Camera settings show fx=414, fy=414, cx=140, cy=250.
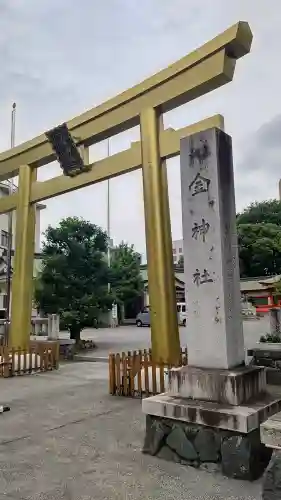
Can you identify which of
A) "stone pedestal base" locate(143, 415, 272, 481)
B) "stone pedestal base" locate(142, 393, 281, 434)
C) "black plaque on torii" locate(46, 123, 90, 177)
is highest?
"black plaque on torii" locate(46, 123, 90, 177)

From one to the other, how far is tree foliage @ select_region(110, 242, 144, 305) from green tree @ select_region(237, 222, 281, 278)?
52.9ft

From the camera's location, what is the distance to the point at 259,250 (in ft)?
150

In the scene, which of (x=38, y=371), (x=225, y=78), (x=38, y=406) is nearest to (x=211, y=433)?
(x=38, y=406)

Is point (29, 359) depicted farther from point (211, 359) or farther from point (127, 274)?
point (127, 274)

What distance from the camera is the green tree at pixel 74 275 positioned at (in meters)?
18.1

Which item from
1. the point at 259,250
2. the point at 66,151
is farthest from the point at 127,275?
the point at 259,250

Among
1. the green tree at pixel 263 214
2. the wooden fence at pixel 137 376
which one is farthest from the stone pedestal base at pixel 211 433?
the green tree at pixel 263 214

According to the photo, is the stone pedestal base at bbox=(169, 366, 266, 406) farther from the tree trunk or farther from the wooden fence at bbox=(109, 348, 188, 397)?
the tree trunk

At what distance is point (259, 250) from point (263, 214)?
9.44m

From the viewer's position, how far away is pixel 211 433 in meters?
4.23

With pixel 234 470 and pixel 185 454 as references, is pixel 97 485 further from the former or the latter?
pixel 234 470

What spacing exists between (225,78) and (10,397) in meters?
7.61

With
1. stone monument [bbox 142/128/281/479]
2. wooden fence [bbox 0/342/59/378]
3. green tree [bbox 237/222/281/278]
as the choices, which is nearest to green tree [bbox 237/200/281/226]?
green tree [bbox 237/222/281/278]

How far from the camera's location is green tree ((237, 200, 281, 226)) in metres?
52.9
